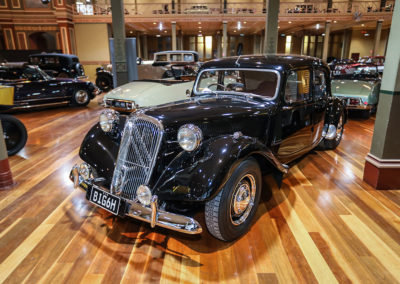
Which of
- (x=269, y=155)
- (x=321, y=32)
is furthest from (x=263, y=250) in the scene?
(x=321, y=32)

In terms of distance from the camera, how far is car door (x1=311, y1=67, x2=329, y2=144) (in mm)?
3852

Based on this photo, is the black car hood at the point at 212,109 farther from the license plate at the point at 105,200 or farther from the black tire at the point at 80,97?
the black tire at the point at 80,97

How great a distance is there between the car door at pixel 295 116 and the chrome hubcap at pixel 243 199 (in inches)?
33.9

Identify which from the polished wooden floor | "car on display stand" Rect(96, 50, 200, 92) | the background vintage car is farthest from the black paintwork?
"car on display stand" Rect(96, 50, 200, 92)

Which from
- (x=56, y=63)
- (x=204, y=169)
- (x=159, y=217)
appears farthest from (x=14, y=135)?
(x=56, y=63)

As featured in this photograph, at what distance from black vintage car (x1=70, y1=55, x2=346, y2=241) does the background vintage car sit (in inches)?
94.4

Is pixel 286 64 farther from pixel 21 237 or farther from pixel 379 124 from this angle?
pixel 21 237

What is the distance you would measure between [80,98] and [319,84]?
305 inches

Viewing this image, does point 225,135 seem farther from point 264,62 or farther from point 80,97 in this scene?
point 80,97

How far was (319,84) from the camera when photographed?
Answer: 4051mm

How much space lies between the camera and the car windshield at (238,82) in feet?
10.8

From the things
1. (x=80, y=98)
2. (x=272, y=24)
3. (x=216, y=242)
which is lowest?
(x=216, y=242)

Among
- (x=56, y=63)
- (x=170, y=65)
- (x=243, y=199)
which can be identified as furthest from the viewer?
(x=56, y=63)

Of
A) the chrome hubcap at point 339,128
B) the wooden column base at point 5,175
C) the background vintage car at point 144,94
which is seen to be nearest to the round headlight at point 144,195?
the wooden column base at point 5,175
